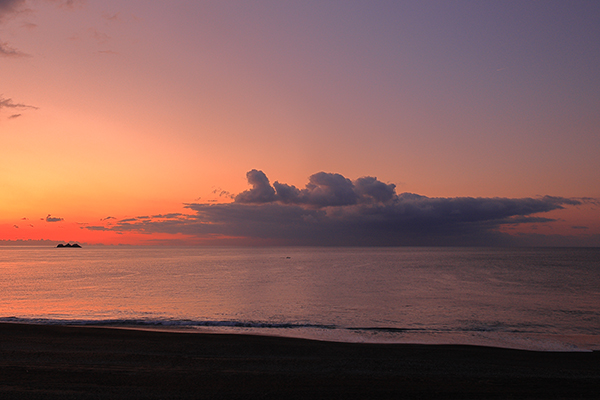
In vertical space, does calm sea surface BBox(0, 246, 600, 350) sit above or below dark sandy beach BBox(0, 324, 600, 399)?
below

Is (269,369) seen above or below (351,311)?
above

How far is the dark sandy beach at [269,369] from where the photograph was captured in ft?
34.9

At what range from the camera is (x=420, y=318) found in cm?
2664

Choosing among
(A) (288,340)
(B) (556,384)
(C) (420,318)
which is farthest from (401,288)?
(B) (556,384)

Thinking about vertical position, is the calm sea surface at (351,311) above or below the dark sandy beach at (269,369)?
below

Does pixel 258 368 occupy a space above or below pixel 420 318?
above

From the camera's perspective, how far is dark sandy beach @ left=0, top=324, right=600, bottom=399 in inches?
419

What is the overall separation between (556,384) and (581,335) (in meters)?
13.0

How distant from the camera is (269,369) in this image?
507 inches

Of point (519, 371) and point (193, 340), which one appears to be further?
point (193, 340)

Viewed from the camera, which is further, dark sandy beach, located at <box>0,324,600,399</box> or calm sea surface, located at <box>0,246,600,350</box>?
calm sea surface, located at <box>0,246,600,350</box>

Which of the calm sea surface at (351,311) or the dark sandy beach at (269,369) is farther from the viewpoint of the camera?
the calm sea surface at (351,311)

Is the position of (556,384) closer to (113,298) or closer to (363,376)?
(363,376)

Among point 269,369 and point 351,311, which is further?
point 351,311
